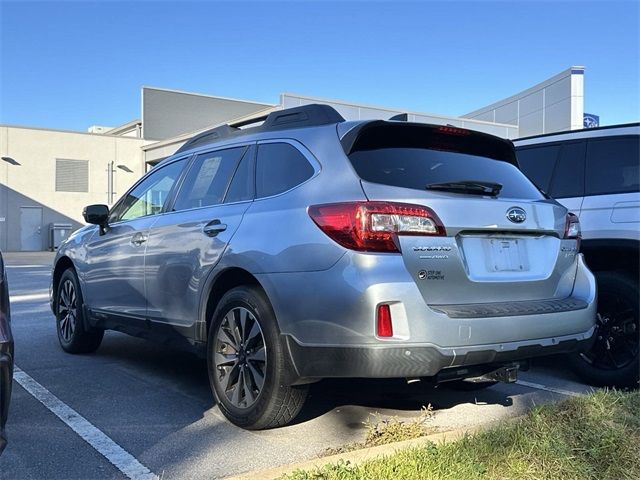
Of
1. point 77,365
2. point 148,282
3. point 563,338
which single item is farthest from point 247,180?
point 77,365

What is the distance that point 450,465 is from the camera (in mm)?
2883

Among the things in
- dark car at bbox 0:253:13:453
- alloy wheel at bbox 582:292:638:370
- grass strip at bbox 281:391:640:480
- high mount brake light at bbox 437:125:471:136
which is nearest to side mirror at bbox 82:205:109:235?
dark car at bbox 0:253:13:453

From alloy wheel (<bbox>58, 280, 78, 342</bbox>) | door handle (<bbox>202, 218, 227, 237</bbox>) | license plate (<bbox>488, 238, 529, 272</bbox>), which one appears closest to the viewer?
license plate (<bbox>488, 238, 529, 272</bbox>)

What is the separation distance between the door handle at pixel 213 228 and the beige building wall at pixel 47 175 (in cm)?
3475

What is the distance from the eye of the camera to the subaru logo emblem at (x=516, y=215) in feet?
11.6

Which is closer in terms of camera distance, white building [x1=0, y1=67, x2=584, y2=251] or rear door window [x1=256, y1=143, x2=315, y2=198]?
rear door window [x1=256, y1=143, x2=315, y2=198]

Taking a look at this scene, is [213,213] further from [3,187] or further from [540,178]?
[3,187]

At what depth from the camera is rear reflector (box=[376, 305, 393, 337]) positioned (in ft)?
10.00

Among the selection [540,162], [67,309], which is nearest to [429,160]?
[540,162]

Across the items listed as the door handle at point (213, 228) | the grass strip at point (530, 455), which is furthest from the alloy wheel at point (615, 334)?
the door handle at point (213, 228)

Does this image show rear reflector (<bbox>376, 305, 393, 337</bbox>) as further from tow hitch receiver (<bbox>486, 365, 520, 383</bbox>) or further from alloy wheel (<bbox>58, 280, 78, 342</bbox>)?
alloy wheel (<bbox>58, 280, 78, 342</bbox>)

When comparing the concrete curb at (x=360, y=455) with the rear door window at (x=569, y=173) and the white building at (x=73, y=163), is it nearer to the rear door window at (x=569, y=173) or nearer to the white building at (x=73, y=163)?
the rear door window at (x=569, y=173)

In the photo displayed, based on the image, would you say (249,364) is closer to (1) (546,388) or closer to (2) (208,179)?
(2) (208,179)

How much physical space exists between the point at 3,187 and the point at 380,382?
3515 cm
